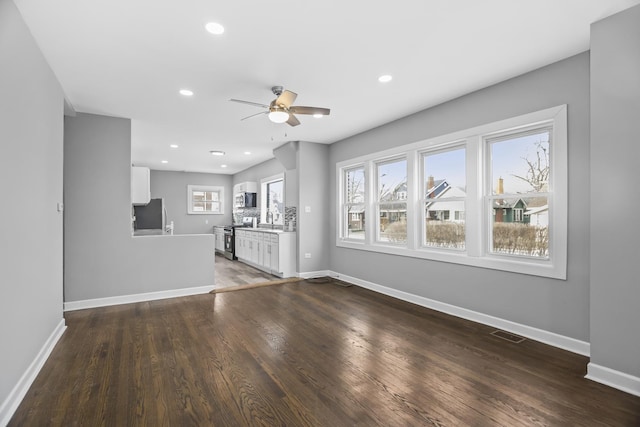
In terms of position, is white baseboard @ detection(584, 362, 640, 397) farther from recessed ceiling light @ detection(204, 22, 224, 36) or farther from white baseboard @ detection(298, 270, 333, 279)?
white baseboard @ detection(298, 270, 333, 279)

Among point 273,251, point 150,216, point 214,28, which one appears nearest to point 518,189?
Answer: point 214,28

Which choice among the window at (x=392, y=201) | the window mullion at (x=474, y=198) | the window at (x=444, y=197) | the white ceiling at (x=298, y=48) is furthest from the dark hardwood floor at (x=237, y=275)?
the window mullion at (x=474, y=198)

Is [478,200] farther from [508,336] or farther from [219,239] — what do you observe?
[219,239]

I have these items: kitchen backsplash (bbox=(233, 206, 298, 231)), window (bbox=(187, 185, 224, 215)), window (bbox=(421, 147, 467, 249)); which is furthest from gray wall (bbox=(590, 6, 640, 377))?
window (bbox=(187, 185, 224, 215))

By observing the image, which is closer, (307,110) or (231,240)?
(307,110)

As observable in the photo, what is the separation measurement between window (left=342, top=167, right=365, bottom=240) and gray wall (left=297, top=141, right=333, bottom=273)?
43cm

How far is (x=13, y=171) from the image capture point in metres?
2.10

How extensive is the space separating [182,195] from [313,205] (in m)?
5.56

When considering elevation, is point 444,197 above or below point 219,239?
above

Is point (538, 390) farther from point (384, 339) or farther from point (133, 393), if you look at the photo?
point (133, 393)

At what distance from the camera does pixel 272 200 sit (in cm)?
844

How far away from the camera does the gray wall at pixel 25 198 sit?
198 cm

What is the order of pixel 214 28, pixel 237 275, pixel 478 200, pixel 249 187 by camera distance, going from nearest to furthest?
pixel 214 28 → pixel 478 200 → pixel 237 275 → pixel 249 187

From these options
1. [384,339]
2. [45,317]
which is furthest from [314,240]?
[45,317]
